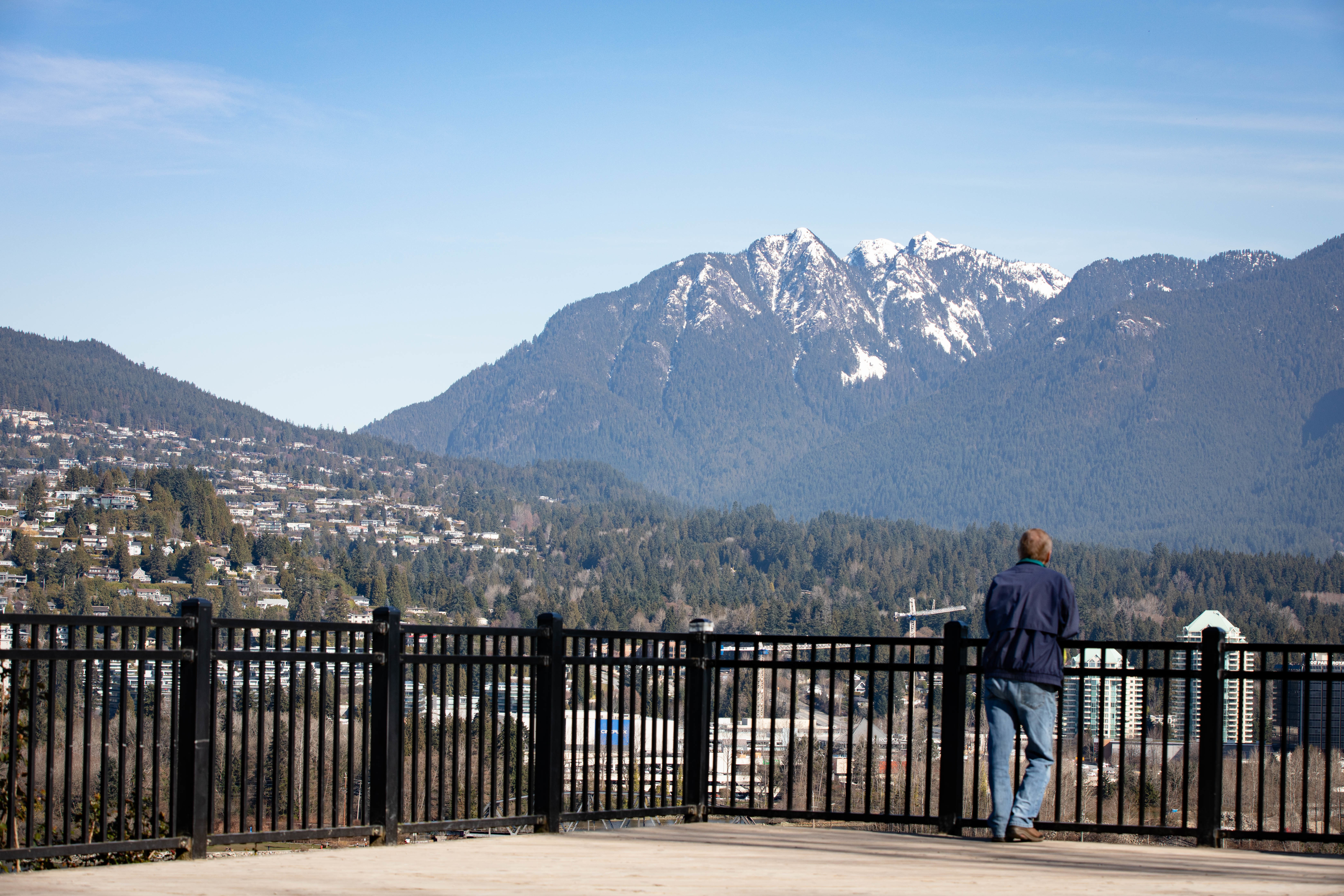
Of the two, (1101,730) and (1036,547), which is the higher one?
(1036,547)

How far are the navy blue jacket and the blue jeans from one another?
86 millimetres

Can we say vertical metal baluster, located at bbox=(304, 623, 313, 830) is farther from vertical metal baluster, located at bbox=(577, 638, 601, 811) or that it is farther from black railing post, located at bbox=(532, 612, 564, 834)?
vertical metal baluster, located at bbox=(577, 638, 601, 811)

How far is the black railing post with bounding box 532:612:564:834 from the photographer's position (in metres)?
8.41

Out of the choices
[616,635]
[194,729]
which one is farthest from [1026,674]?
[194,729]

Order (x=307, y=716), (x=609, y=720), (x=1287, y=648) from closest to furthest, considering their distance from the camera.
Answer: (x=307, y=716) → (x=1287, y=648) → (x=609, y=720)

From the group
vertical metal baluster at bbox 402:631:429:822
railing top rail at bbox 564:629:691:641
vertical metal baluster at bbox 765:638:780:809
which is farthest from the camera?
vertical metal baluster at bbox 765:638:780:809

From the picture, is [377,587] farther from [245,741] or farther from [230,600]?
[245,741]

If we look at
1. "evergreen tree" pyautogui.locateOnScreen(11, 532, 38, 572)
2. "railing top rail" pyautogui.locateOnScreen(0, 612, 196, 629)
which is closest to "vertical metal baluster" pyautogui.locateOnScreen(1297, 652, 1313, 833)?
"railing top rail" pyautogui.locateOnScreen(0, 612, 196, 629)

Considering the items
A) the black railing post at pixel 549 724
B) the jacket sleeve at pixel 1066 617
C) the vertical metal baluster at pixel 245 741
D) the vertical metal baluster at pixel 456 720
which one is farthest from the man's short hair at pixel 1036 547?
the vertical metal baluster at pixel 245 741

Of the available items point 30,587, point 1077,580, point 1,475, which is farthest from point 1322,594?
point 1,475

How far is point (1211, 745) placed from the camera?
827cm

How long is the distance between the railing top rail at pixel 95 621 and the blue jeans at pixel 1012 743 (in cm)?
459

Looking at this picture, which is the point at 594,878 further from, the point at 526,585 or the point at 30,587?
the point at 526,585

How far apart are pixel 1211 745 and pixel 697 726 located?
3228 millimetres
